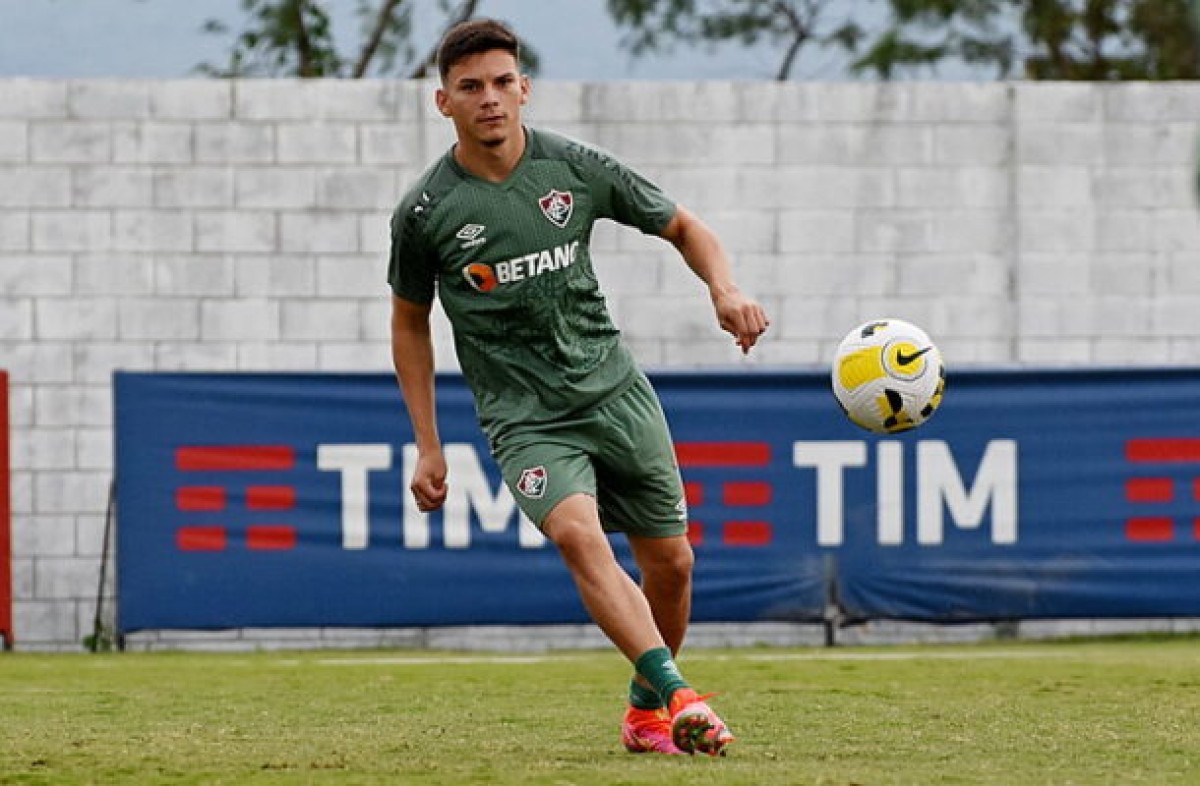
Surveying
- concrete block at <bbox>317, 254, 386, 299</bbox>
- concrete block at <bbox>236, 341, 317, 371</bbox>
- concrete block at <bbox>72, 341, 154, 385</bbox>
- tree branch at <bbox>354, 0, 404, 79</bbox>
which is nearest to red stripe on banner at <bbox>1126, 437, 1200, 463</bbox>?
concrete block at <bbox>317, 254, 386, 299</bbox>

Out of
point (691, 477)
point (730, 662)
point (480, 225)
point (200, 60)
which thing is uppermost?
point (200, 60)

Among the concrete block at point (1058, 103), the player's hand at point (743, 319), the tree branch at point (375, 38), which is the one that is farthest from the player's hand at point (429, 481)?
the tree branch at point (375, 38)

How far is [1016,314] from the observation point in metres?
15.7

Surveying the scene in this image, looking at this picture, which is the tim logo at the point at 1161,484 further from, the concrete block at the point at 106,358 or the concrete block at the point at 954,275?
the concrete block at the point at 106,358

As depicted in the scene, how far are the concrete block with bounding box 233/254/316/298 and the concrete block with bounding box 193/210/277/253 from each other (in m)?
0.07

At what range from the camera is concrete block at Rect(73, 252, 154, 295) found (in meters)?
15.1

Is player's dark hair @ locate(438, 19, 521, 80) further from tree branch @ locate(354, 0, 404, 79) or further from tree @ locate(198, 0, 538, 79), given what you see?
tree branch @ locate(354, 0, 404, 79)

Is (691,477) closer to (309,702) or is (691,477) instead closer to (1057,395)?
(1057,395)

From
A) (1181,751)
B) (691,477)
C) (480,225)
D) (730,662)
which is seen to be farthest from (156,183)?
(1181,751)

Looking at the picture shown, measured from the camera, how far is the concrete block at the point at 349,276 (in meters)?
15.3

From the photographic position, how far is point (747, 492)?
13.9 meters

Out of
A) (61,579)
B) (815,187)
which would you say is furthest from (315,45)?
(61,579)

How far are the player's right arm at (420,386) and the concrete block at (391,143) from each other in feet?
27.7

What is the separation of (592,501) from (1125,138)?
9994 mm
